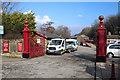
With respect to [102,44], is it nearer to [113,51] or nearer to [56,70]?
[113,51]

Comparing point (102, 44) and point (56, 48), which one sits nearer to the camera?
point (102, 44)

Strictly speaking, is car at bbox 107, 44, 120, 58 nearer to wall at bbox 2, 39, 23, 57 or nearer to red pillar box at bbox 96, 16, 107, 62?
red pillar box at bbox 96, 16, 107, 62

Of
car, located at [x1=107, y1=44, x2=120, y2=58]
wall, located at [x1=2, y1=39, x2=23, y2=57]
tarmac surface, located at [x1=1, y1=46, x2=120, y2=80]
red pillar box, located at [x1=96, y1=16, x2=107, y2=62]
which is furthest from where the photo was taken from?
car, located at [x1=107, y1=44, x2=120, y2=58]

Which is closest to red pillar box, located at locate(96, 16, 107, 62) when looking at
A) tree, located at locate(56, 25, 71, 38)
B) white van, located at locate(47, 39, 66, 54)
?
white van, located at locate(47, 39, 66, 54)

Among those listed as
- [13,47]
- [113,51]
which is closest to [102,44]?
[113,51]

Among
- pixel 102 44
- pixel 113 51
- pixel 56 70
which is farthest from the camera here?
pixel 113 51

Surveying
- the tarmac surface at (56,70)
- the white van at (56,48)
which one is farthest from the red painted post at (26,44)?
the white van at (56,48)

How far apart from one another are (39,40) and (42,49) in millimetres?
1616

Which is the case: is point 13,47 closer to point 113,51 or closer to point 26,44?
point 26,44

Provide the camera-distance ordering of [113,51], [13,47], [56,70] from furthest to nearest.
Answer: [113,51], [13,47], [56,70]

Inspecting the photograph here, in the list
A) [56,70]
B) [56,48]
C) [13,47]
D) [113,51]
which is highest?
[13,47]

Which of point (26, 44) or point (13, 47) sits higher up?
point (26, 44)

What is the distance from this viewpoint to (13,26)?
16.0 metres

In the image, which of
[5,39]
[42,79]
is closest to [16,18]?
[5,39]
